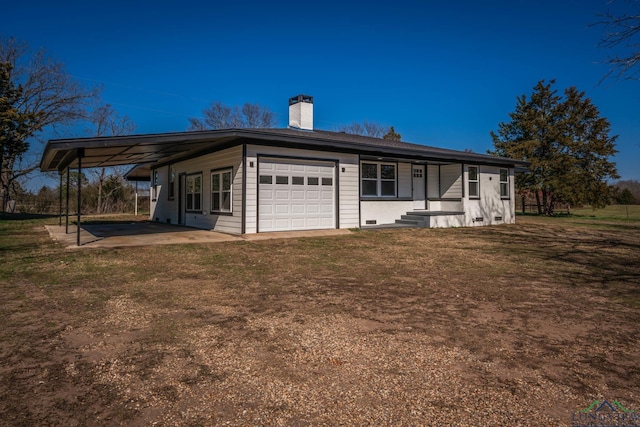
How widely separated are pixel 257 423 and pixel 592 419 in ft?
6.63

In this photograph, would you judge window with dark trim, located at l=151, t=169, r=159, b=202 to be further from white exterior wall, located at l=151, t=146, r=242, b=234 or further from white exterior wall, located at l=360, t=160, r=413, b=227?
white exterior wall, located at l=360, t=160, r=413, b=227

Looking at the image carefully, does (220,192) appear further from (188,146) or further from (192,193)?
(192,193)

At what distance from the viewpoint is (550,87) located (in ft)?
88.8

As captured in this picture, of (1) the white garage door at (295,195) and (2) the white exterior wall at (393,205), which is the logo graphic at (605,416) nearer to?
(1) the white garage door at (295,195)

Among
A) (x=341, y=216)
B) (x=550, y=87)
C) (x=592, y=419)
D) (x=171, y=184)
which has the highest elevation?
(x=550, y=87)

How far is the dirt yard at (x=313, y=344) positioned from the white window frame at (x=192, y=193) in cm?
793

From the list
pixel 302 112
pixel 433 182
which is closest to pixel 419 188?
pixel 433 182

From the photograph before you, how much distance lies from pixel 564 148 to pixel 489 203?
12891mm

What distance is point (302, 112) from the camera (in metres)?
16.9

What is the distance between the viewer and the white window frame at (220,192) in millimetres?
12391

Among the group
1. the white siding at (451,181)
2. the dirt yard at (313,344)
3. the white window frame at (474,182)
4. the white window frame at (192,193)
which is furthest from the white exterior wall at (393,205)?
the dirt yard at (313,344)

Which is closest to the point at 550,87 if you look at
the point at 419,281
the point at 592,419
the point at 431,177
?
the point at 431,177

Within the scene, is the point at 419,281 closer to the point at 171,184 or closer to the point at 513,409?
the point at 513,409

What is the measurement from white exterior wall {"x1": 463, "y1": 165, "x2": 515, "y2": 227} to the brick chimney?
7351 millimetres
